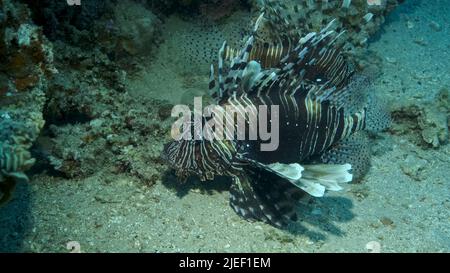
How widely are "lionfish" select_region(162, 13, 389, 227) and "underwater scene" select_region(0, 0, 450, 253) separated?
0.02m

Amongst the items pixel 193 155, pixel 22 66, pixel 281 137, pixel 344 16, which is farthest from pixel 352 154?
pixel 22 66

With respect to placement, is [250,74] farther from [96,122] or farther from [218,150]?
[96,122]

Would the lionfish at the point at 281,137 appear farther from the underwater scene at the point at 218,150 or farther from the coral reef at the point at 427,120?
the coral reef at the point at 427,120

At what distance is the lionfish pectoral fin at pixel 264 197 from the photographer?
13.1ft

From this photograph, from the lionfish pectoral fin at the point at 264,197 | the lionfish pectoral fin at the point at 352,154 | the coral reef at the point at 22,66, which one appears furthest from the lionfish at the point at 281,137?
the coral reef at the point at 22,66

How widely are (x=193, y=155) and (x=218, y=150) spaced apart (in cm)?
27

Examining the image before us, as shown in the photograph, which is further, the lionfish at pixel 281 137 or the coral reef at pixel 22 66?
the lionfish at pixel 281 137

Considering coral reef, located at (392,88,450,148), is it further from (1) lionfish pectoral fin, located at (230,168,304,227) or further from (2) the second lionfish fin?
(2) the second lionfish fin

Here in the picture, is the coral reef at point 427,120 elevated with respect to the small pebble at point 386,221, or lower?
elevated

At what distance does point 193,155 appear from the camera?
393 cm

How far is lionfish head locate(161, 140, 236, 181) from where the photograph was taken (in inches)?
154

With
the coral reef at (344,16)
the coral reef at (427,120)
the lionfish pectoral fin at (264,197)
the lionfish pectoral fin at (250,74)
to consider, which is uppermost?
the coral reef at (344,16)

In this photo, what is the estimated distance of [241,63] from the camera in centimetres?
385
